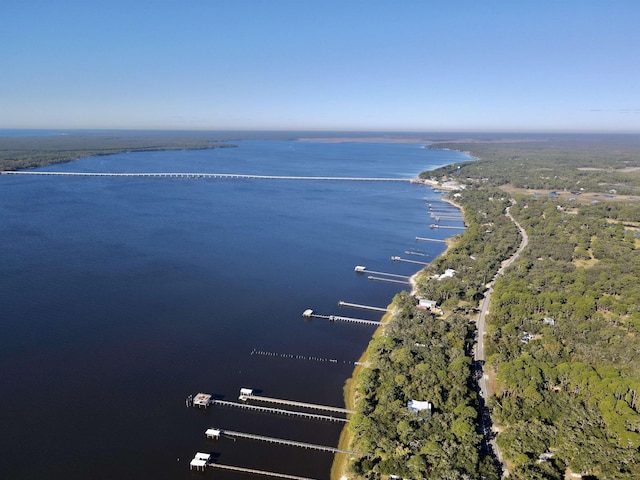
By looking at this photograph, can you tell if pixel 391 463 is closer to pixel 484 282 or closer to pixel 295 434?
pixel 295 434

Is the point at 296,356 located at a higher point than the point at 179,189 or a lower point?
lower

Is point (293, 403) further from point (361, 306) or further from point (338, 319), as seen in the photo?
point (361, 306)

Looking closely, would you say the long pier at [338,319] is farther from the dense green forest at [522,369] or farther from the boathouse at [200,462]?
the boathouse at [200,462]

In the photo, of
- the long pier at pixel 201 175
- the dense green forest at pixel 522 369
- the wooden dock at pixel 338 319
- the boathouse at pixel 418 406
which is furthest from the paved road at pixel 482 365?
the long pier at pixel 201 175

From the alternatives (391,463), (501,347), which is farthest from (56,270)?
(501,347)

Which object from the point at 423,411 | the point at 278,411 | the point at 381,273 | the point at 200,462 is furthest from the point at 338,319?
the point at 200,462

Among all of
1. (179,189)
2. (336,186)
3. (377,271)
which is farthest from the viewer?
(336,186)

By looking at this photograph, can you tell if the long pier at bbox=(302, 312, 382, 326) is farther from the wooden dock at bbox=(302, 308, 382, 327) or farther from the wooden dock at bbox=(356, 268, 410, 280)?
the wooden dock at bbox=(356, 268, 410, 280)
